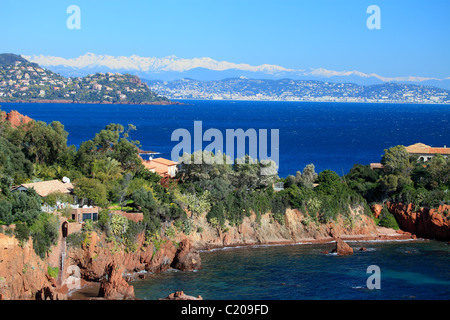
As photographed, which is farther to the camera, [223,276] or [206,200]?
[206,200]

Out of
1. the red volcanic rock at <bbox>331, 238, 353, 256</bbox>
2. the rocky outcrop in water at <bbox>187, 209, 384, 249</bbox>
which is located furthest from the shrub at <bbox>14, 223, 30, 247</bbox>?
the red volcanic rock at <bbox>331, 238, 353, 256</bbox>

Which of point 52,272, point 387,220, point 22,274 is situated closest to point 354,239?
point 387,220

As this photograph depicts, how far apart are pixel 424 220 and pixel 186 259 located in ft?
70.8

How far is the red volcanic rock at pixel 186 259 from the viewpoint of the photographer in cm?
3788

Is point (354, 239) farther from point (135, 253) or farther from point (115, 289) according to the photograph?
point (115, 289)

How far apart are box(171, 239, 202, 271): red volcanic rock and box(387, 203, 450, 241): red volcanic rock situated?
2035 centimetres

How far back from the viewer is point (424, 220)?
48125mm

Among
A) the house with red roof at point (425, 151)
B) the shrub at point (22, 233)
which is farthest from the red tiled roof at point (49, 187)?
the house with red roof at point (425, 151)

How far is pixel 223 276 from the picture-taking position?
120 ft

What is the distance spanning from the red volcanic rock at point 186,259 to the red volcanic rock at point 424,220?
2035 centimetres

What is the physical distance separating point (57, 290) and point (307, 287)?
1442 cm
